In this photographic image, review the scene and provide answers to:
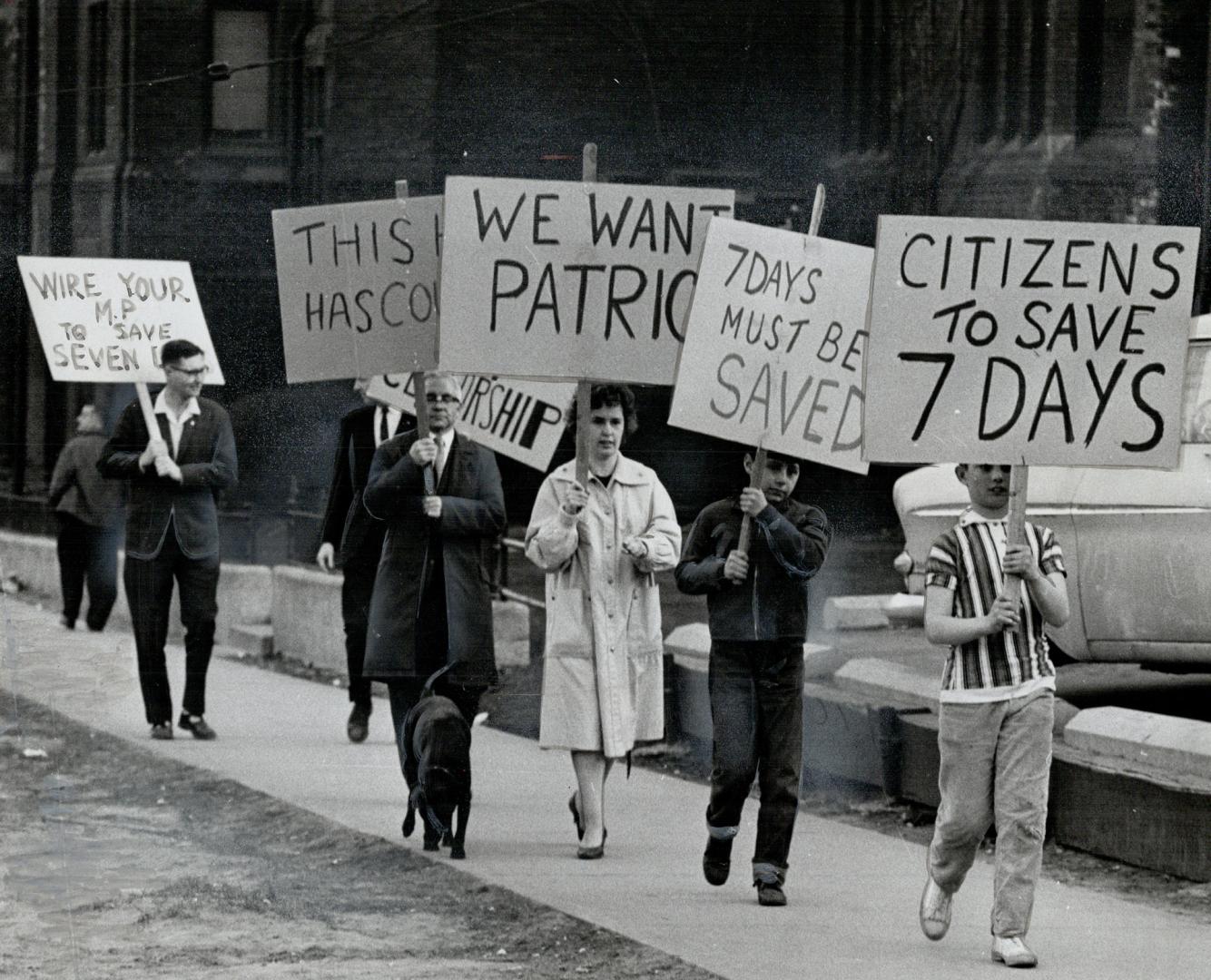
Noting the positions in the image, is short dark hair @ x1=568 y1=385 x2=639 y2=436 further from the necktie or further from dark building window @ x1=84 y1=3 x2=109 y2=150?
dark building window @ x1=84 y1=3 x2=109 y2=150

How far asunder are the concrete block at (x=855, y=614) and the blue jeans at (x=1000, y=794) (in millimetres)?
6067

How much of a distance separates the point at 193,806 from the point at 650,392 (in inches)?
299

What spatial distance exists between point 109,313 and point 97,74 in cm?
163

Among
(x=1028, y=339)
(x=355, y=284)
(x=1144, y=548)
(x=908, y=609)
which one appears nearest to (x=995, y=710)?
(x=1028, y=339)

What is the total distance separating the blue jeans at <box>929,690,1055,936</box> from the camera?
213 inches

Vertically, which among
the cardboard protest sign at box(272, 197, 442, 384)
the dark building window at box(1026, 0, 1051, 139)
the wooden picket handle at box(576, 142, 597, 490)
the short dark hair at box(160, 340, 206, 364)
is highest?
the dark building window at box(1026, 0, 1051, 139)

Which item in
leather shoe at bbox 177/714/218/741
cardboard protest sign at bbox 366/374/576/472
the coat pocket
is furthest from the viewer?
leather shoe at bbox 177/714/218/741

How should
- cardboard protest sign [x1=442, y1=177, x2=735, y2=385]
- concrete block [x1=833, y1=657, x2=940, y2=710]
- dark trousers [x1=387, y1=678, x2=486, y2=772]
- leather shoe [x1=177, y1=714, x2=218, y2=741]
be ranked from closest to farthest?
cardboard protest sign [x1=442, y1=177, x2=735, y2=385] < dark trousers [x1=387, y1=678, x2=486, y2=772] < concrete block [x1=833, y1=657, x2=940, y2=710] < leather shoe [x1=177, y1=714, x2=218, y2=741]

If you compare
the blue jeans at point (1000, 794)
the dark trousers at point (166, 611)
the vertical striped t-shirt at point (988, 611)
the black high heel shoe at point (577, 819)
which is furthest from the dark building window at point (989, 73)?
the blue jeans at point (1000, 794)

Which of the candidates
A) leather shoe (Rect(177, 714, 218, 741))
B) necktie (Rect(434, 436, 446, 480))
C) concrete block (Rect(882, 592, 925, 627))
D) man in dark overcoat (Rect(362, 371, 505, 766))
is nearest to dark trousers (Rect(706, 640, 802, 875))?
man in dark overcoat (Rect(362, 371, 505, 766))

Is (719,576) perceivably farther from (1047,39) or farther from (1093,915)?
(1047,39)

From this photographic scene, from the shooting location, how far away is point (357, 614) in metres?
8.96

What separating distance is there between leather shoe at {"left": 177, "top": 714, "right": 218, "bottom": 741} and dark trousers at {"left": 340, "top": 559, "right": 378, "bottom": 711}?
2.11 ft

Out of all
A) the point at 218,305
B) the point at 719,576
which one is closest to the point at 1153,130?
the point at 218,305
